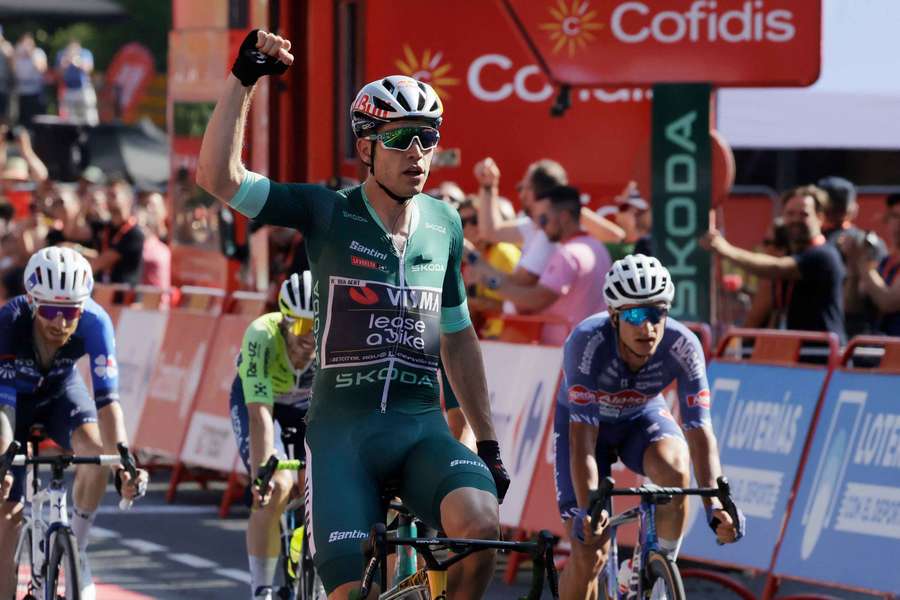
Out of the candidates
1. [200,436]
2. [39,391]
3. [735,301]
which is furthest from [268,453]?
→ [735,301]

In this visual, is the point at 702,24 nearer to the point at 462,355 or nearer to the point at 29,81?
the point at 462,355

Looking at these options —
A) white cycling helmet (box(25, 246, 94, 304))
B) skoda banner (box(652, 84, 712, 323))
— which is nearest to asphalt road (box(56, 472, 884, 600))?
skoda banner (box(652, 84, 712, 323))

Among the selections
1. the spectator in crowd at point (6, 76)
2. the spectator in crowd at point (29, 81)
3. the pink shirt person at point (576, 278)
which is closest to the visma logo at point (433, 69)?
the pink shirt person at point (576, 278)

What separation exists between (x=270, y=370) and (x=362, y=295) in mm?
3313

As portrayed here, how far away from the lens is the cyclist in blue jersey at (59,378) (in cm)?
887

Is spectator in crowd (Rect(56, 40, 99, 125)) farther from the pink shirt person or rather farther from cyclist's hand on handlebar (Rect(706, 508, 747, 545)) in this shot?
cyclist's hand on handlebar (Rect(706, 508, 747, 545))

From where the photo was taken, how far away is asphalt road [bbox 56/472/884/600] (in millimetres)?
10695

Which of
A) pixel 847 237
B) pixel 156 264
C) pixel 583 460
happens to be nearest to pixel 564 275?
pixel 847 237

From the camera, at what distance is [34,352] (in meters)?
9.29

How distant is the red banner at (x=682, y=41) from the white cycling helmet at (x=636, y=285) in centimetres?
350

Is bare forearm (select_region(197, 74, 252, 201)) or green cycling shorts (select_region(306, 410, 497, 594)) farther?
green cycling shorts (select_region(306, 410, 497, 594))

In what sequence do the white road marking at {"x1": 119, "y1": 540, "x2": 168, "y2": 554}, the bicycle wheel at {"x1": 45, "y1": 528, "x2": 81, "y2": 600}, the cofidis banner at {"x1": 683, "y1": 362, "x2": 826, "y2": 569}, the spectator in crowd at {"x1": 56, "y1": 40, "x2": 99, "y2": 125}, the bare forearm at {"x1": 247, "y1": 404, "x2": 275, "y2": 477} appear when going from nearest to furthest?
the bicycle wheel at {"x1": 45, "y1": 528, "x2": 81, "y2": 600} → the bare forearm at {"x1": 247, "y1": 404, "x2": 275, "y2": 477} → the cofidis banner at {"x1": 683, "y1": 362, "x2": 826, "y2": 569} → the white road marking at {"x1": 119, "y1": 540, "x2": 168, "y2": 554} → the spectator in crowd at {"x1": 56, "y1": 40, "x2": 99, "y2": 125}

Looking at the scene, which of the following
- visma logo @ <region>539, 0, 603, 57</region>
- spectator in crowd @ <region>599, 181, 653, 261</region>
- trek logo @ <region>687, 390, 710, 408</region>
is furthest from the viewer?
spectator in crowd @ <region>599, 181, 653, 261</region>

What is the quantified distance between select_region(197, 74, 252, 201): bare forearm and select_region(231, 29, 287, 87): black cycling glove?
0.09 ft
